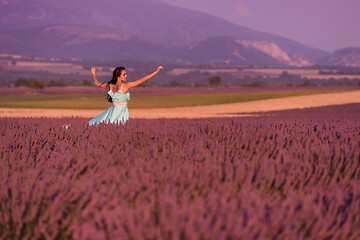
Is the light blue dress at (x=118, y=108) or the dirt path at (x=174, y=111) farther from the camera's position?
the dirt path at (x=174, y=111)

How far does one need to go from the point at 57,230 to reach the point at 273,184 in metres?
1.78

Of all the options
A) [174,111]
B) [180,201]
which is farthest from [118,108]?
[174,111]

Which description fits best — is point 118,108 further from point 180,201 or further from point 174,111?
point 174,111

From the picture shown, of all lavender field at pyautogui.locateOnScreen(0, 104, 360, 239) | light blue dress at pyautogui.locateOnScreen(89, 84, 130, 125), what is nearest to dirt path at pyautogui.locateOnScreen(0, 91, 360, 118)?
light blue dress at pyautogui.locateOnScreen(89, 84, 130, 125)

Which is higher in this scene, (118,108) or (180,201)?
(118,108)

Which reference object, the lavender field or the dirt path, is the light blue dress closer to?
the lavender field

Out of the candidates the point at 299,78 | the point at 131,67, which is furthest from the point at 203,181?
the point at 131,67

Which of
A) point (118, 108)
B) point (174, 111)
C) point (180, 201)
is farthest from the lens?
point (174, 111)

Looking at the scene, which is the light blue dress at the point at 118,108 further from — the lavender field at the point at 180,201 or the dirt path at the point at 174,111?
the dirt path at the point at 174,111

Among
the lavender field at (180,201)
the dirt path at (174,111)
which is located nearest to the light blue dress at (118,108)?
the lavender field at (180,201)

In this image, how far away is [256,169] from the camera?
146 inches

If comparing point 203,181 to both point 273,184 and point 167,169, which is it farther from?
point 273,184

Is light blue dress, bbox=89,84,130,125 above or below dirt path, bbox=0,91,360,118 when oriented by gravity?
above

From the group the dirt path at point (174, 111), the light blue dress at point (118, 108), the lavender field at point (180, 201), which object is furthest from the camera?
the dirt path at point (174, 111)
